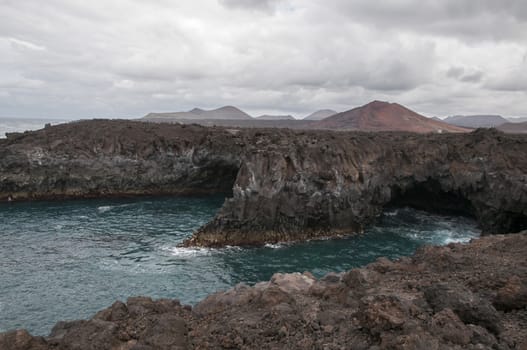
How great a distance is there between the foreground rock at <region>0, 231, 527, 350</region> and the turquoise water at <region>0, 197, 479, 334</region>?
13.3m

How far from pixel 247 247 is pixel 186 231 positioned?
8.56m

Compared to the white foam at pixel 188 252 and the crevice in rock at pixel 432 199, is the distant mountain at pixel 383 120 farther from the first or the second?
the white foam at pixel 188 252

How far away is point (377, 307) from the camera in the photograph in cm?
1020

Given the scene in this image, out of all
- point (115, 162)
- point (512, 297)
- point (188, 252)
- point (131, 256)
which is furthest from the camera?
→ point (115, 162)

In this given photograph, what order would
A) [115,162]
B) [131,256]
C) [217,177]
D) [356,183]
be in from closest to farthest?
[131,256]
[356,183]
[115,162]
[217,177]

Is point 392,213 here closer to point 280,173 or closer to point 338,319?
point 280,173

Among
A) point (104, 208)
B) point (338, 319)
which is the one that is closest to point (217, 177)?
point (104, 208)

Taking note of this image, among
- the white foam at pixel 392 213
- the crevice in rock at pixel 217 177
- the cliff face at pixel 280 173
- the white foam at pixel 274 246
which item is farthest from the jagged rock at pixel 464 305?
the crevice in rock at pixel 217 177

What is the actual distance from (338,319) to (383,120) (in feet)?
431

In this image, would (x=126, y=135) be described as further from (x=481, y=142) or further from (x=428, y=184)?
(x=481, y=142)

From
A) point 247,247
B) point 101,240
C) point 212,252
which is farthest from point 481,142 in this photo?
point 101,240

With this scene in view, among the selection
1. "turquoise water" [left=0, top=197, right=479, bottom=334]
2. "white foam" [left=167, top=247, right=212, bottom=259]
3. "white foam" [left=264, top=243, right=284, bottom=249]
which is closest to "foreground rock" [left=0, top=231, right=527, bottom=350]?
"turquoise water" [left=0, top=197, right=479, bottom=334]

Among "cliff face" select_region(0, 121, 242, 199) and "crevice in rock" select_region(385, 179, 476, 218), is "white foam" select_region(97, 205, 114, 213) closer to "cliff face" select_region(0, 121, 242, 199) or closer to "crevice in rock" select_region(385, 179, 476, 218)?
"cliff face" select_region(0, 121, 242, 199)

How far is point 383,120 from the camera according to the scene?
13425cm
